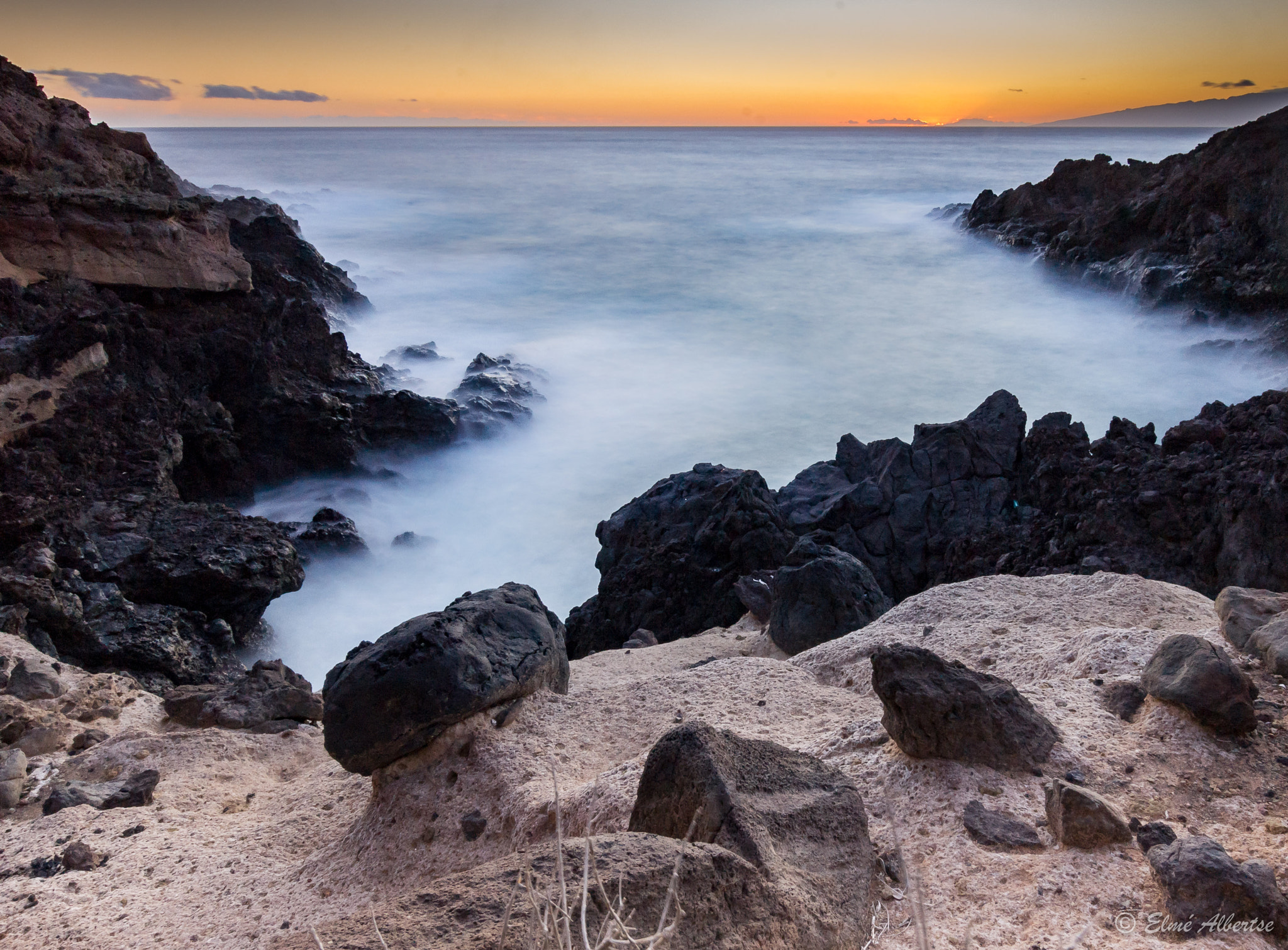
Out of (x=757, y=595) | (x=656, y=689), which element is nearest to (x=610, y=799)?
(x=656, y=689)

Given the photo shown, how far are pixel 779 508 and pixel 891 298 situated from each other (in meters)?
17.5

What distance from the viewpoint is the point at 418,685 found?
359 cm

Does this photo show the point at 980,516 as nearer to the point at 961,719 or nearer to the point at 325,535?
the point at 961,719

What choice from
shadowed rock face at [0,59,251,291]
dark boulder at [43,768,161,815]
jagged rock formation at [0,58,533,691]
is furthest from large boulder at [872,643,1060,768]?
shadowed rock face at [0,59,251,291]

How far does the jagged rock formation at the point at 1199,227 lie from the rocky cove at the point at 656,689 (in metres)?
10.6

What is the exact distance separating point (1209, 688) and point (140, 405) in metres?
9.62

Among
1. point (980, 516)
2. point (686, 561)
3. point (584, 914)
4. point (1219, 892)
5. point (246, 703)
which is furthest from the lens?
point (980, 516)

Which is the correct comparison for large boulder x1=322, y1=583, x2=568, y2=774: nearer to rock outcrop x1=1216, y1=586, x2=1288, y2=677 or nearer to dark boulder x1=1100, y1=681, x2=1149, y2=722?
dark boulder x1=1100, y1=681, x2=1149, y2=722

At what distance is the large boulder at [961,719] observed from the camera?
300 cm

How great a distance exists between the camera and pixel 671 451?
52.3 ft

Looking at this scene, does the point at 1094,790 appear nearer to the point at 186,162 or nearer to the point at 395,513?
the point at 395,513

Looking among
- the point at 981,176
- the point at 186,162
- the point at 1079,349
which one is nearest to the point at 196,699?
the point at 1079,349

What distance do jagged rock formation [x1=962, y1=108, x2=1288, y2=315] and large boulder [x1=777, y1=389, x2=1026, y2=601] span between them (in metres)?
10.4

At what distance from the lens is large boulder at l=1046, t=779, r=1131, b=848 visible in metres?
2.52
